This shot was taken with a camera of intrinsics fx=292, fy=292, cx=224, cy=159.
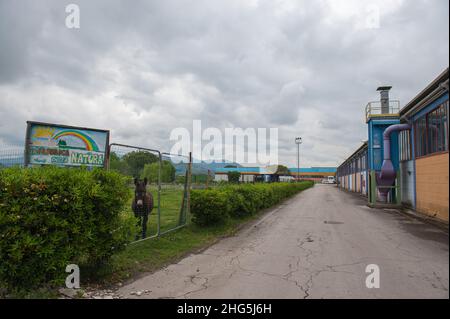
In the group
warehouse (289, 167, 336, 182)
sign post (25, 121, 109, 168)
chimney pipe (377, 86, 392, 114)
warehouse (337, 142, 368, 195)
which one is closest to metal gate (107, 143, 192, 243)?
sign post (25, 121, 109, 168)

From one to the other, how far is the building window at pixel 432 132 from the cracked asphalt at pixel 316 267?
0.41m

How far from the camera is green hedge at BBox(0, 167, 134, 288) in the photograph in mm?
3959

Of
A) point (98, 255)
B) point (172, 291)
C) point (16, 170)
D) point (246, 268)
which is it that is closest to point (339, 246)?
point (246, 268)

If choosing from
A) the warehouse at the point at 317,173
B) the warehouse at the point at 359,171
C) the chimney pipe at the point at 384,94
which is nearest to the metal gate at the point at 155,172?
the chimney pipe at the point at 384,94

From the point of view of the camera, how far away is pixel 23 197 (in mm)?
4074

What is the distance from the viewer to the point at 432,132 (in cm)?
159

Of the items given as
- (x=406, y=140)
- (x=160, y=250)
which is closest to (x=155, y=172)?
(x=160, y=250)

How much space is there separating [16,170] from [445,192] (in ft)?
17.0

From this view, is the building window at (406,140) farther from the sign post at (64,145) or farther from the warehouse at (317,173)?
the warehouse at (317,173)

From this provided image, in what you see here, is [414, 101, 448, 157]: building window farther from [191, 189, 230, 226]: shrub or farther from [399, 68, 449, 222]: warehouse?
[191, 189, 230, 226]: shrub

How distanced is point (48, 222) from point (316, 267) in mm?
4370

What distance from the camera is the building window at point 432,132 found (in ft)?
4.29
